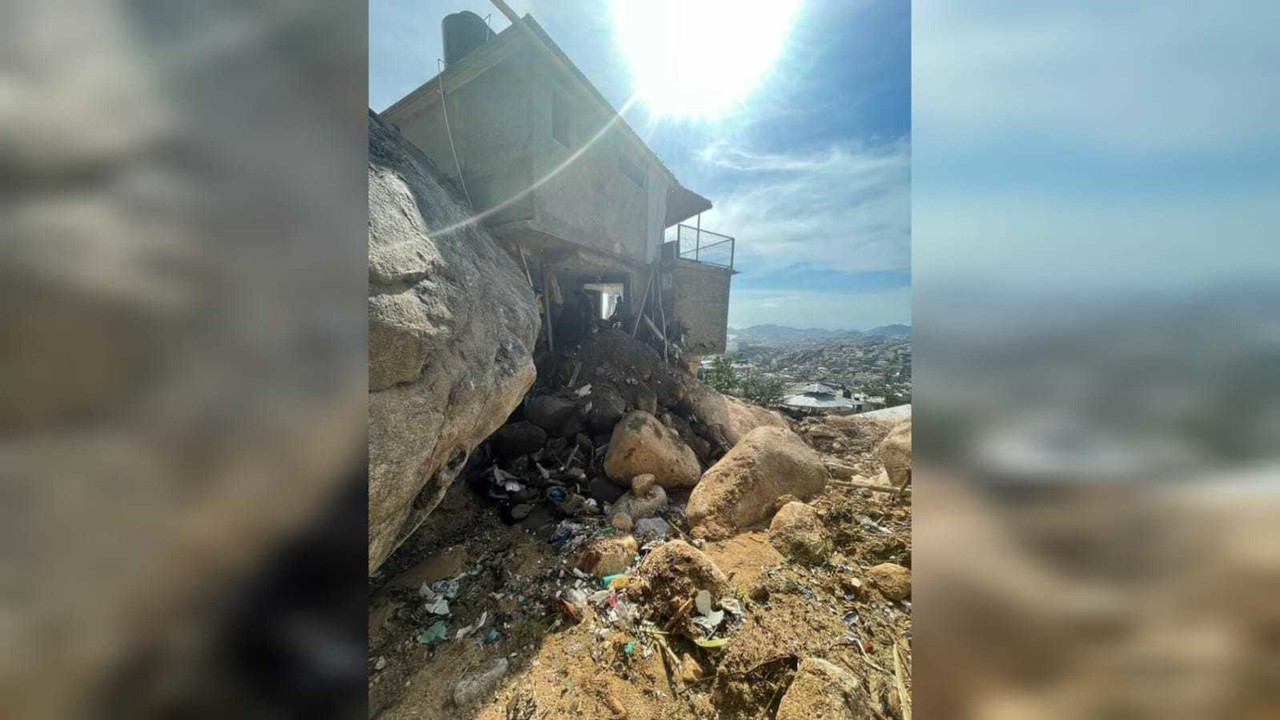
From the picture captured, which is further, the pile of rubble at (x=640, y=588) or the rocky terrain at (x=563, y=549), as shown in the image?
the pile of rubble at (x=640, y=588)

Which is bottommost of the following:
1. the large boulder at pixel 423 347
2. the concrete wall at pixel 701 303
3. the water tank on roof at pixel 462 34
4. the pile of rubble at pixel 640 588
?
the pile of rubble at pixel 640 588

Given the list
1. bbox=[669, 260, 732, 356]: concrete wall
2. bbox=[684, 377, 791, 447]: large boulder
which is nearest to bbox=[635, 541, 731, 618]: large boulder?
bbox=[684, 377, 791, 447]: large boulder

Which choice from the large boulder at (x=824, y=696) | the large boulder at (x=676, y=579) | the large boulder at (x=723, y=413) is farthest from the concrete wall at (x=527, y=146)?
the large boulder at (x=824, y=696)

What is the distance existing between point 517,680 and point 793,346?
21.6 m

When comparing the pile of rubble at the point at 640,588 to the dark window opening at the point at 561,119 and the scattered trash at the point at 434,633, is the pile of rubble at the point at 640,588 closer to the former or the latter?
the scattered trash at the point at 434,633

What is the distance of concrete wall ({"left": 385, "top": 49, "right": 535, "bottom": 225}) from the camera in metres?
5.63

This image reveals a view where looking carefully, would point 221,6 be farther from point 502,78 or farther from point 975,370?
point 502,78

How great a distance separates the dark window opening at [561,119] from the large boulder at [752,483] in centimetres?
527

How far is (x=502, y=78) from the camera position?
18.9ft

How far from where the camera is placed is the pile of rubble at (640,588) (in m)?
2.57

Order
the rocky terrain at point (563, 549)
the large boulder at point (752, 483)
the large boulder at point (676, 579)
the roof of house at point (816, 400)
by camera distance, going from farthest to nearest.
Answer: the roof of house at point (816, 400) < the large boulder at point (752, 483) < the large boulder at point (676, 579) < the rocky terrain at point (563, 549)

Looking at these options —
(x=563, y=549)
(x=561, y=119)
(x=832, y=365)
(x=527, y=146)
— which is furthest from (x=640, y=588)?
(x=832, y=365)

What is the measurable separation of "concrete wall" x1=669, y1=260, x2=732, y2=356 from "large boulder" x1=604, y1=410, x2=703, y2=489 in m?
5.84

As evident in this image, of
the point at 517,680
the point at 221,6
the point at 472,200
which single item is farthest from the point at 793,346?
the point at 221,6
